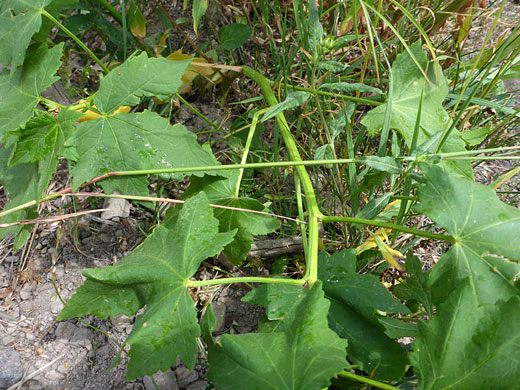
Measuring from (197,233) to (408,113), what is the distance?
2.81 feet

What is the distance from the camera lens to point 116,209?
6.07 ft

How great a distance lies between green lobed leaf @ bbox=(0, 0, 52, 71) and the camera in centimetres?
142

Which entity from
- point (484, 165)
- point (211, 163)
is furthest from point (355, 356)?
point (484, 165)

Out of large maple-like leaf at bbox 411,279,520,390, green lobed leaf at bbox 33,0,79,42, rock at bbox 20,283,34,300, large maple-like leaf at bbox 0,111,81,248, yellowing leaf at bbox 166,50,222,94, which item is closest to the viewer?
large maple-like leaf at bbox 411,279,520,390

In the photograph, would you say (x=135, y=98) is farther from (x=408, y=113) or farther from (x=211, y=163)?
(x=408, y=113)

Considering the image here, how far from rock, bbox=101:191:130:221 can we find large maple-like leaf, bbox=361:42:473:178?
1078mm

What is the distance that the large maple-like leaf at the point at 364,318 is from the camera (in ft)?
3.66

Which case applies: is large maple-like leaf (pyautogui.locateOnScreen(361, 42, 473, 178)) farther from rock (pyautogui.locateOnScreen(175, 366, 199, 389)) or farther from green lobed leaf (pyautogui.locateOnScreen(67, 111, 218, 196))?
rock (pyautogui.locateOnScreen(175, 366, 199, 389))

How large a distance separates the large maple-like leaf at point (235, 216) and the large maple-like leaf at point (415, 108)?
48 centimetres

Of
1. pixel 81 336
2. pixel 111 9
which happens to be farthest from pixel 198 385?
pixel 111 9

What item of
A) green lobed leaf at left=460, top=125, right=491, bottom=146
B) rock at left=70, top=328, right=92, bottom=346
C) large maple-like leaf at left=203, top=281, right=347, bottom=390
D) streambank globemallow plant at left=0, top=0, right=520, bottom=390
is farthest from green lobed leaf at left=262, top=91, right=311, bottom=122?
rock at left=70, top=328, right=92, bottom=346

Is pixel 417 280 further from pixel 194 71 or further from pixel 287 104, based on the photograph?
pixel 194 71

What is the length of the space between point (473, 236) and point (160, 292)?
0.83m

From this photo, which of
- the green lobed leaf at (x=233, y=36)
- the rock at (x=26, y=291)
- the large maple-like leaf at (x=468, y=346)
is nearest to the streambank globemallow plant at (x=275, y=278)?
the large maple-like leaf at (x=468, y=346)
